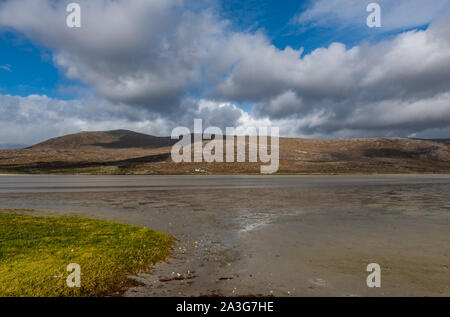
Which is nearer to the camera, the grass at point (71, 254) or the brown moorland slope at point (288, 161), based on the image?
the grass at point (71, 254)

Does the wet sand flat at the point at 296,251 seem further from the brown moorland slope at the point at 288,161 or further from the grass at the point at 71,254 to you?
the brown moorland slope at the point at 288,161

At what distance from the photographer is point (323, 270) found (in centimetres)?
980

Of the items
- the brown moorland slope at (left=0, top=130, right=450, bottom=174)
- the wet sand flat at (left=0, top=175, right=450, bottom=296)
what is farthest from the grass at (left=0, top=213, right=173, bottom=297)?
the brown moorland slope at (left=0, top=130, right=450, bottom=174)

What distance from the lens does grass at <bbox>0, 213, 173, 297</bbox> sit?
8078 millimetres

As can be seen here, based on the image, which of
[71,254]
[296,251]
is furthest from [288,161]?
[71,254]

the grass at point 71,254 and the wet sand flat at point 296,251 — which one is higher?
the grass at point 71,254

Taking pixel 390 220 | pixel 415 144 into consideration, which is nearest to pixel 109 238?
pixel 390 220

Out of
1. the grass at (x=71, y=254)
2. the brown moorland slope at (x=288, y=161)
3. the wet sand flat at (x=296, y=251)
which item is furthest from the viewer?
the brown moorland slope at (x=288, y=161)

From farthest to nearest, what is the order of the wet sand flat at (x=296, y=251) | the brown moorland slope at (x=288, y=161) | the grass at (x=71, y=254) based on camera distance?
the brown moorland slope at (x=288, y=161)
the wet sand flat at (x=296, y=251)
the grass at (x=71, y=254)

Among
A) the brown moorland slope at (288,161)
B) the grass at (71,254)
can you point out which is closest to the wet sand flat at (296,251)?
the grass at (71,254)

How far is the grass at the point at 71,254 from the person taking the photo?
318 inches

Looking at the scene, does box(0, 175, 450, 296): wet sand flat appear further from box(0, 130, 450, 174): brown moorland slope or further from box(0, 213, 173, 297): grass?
box(0, 130, 450, 174): brown moorland slope

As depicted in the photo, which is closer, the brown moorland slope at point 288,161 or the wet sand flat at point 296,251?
the wet sand flat at point 296,251

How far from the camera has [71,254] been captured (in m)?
10.7
